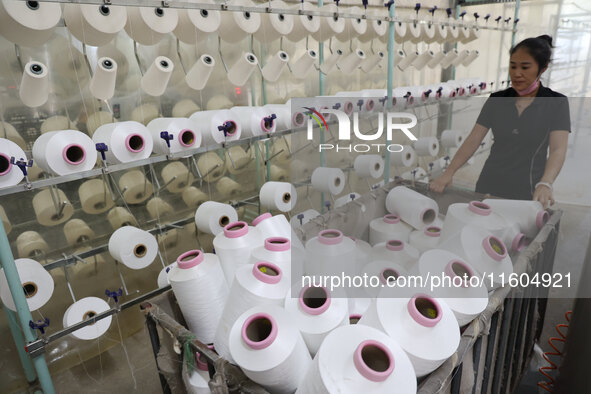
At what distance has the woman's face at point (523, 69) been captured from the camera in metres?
1.59

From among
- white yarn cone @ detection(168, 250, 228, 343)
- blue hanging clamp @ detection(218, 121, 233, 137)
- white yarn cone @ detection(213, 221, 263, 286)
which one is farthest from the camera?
blue hanging clamp @ detection(218, 121, 233, 137)

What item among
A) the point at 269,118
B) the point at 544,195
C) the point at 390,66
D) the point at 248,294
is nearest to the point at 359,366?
the point at 248,294

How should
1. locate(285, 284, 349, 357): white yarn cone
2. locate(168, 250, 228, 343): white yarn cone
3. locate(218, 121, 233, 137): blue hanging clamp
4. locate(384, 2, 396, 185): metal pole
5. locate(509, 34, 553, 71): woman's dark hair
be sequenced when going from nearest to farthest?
locate(285, 284, 349, 357): white yarn cone < locate(168, 250, 228, 343): white yarn cone < locate(509, 34, 553, 71): woman's dark hair < locate(218, 121, 233, 137): blue hanging clamp < locate(384, 2, 396, 185): metal pole

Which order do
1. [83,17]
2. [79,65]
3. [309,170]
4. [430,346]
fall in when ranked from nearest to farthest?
[430,346]
[83,17]
[79,65]
[309,170]

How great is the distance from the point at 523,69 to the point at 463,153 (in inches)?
18.4

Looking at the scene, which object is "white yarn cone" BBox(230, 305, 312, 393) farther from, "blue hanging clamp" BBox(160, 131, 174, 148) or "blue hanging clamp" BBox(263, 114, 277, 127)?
"blue hanging clamp" BBox(263, 114, 277, 127)

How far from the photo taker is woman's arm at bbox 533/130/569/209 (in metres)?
1.63

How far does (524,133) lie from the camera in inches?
69.1

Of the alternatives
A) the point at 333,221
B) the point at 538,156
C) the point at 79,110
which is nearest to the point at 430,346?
the point at 333,221

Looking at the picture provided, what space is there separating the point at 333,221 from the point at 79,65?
4.71ft

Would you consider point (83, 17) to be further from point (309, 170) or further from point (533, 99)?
point (533, 99)

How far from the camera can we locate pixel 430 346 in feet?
2.75

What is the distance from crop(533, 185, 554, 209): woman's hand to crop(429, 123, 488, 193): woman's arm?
36 centimetres

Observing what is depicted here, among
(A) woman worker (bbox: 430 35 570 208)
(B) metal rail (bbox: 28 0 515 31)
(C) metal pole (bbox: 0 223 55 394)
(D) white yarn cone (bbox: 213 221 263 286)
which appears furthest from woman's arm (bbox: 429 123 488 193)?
(C) metal pole (bbox: 0 223 55 394)
